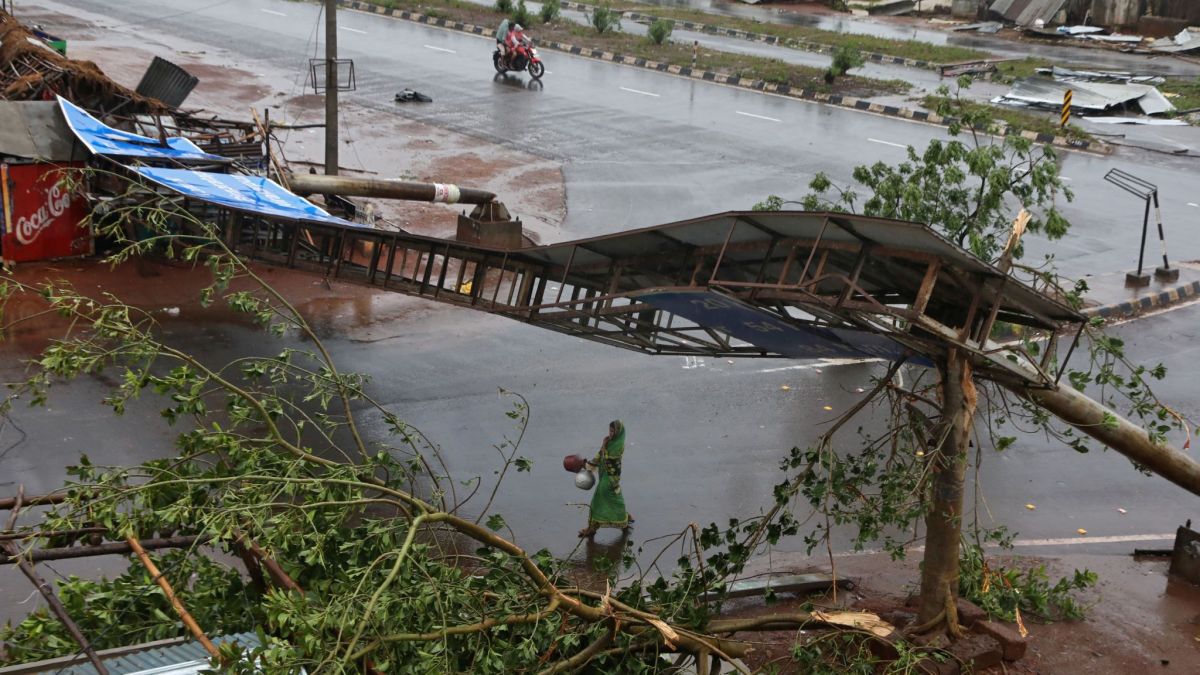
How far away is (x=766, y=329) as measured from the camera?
904cm

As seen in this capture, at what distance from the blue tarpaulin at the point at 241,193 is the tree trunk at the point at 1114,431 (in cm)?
680

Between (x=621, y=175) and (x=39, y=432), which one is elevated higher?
(x=621, y=175)

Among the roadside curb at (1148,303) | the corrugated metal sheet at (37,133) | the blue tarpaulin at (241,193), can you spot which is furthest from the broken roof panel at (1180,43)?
the corrugated metal sheet at (37,133)

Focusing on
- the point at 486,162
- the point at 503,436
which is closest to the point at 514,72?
the point at 486,162

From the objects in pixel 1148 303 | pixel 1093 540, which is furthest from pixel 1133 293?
pixel 1093 540

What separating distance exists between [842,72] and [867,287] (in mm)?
21458

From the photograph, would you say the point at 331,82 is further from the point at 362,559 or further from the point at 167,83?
the point at 362,559

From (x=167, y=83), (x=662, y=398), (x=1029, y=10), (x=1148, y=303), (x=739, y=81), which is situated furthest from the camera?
(x=1029, y=10)

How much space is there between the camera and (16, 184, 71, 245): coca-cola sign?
15.3 meters

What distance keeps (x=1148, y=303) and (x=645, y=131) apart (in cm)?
1113

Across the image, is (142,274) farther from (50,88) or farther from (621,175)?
(621,175)

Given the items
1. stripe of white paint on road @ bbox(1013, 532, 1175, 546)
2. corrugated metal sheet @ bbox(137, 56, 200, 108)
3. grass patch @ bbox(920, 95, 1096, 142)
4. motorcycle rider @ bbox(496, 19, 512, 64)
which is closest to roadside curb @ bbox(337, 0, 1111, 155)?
grass patch @ bbox(920, 95, 1096, 142)

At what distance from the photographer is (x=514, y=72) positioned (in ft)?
97.0

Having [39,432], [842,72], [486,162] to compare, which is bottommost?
[39,432]
